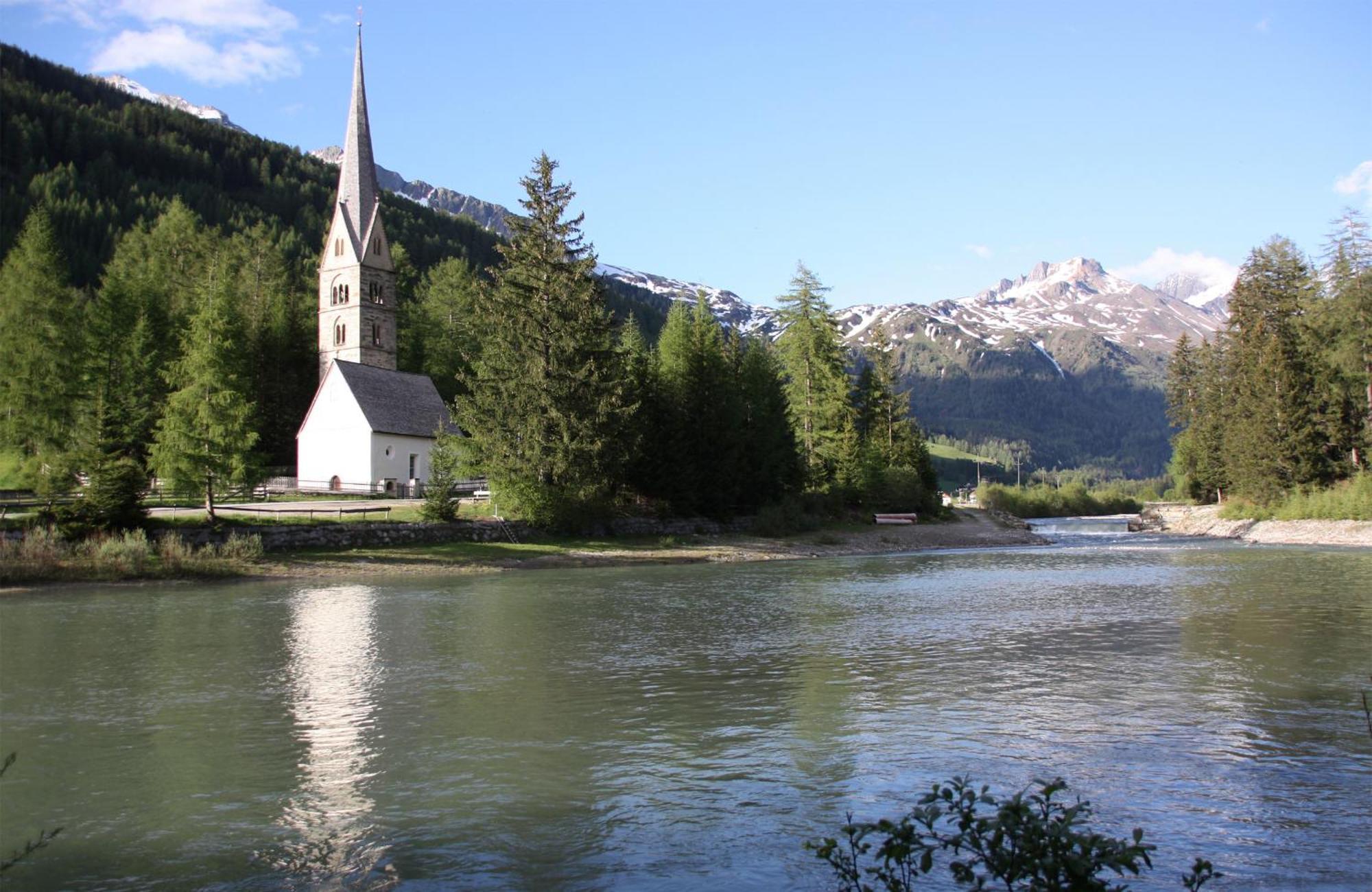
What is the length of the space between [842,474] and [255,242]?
241ft

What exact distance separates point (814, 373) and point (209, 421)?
49.7 meters

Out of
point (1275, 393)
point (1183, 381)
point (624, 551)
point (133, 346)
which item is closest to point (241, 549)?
point (624, 551)

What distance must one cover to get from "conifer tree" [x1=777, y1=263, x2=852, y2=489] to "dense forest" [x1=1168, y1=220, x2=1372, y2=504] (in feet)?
102

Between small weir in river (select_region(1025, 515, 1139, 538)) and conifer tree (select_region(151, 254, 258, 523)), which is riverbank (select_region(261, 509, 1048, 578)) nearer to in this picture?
conifer tree (select_region(151, 254, 258, 523))

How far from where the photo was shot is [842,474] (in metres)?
Result: 76.1

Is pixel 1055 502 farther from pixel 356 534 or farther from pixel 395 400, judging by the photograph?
pixel 356 534

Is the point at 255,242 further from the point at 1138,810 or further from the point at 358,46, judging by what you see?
the point at 1138,810

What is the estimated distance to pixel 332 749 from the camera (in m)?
12.9

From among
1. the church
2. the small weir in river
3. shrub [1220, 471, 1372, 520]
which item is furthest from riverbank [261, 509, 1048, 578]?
shrub [1220, 471, 1372, 520]

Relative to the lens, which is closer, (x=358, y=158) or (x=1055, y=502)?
(x=358, y=158)

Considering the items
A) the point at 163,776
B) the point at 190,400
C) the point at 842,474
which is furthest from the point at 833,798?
the point at 842,474

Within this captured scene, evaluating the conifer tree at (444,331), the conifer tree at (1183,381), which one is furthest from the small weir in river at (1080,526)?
the conifer tree at (444,331)

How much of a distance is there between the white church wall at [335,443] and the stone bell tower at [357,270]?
1208cm

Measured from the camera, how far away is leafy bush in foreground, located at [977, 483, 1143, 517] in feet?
445
